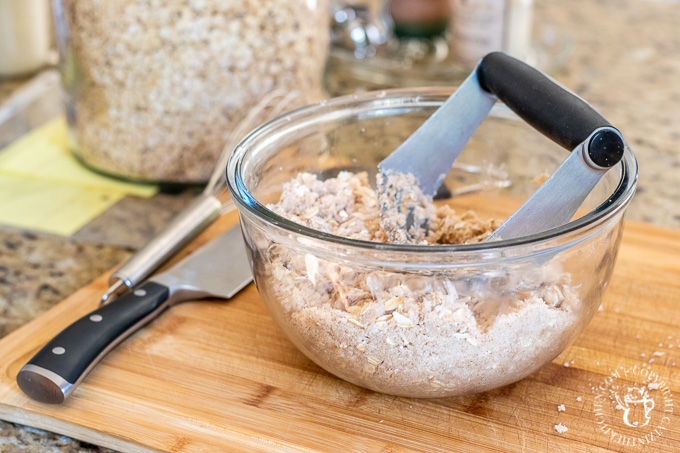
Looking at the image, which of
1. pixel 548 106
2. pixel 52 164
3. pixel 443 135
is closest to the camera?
pixel 548 106

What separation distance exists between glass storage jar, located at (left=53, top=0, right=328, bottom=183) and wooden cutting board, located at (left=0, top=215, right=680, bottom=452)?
327 mm

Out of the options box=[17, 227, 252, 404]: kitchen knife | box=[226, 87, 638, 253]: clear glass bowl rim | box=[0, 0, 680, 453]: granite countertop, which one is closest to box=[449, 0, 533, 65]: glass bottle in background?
box=[0, 0, 680, 453]: granite countertop

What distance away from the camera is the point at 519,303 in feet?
1.82

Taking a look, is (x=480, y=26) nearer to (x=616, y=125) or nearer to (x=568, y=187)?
(x=616, y=125)

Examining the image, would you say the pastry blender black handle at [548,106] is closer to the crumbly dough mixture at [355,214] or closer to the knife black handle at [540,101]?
the knife black handle at [540,101]

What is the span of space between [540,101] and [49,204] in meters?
0.70

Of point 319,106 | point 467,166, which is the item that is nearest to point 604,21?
point 467,166

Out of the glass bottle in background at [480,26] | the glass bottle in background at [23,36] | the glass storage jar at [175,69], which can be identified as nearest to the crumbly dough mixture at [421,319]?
the glass storage jar at [175,69]

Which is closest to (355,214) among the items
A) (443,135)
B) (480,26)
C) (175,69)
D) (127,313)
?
(443,135)

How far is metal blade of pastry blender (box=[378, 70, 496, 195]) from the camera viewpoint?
2.40 ft

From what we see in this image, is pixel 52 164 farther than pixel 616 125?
No

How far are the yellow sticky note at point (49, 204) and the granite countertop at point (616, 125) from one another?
0.02 meters

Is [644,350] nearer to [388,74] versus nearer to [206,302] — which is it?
[206,302]

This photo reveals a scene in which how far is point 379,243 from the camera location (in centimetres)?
52
